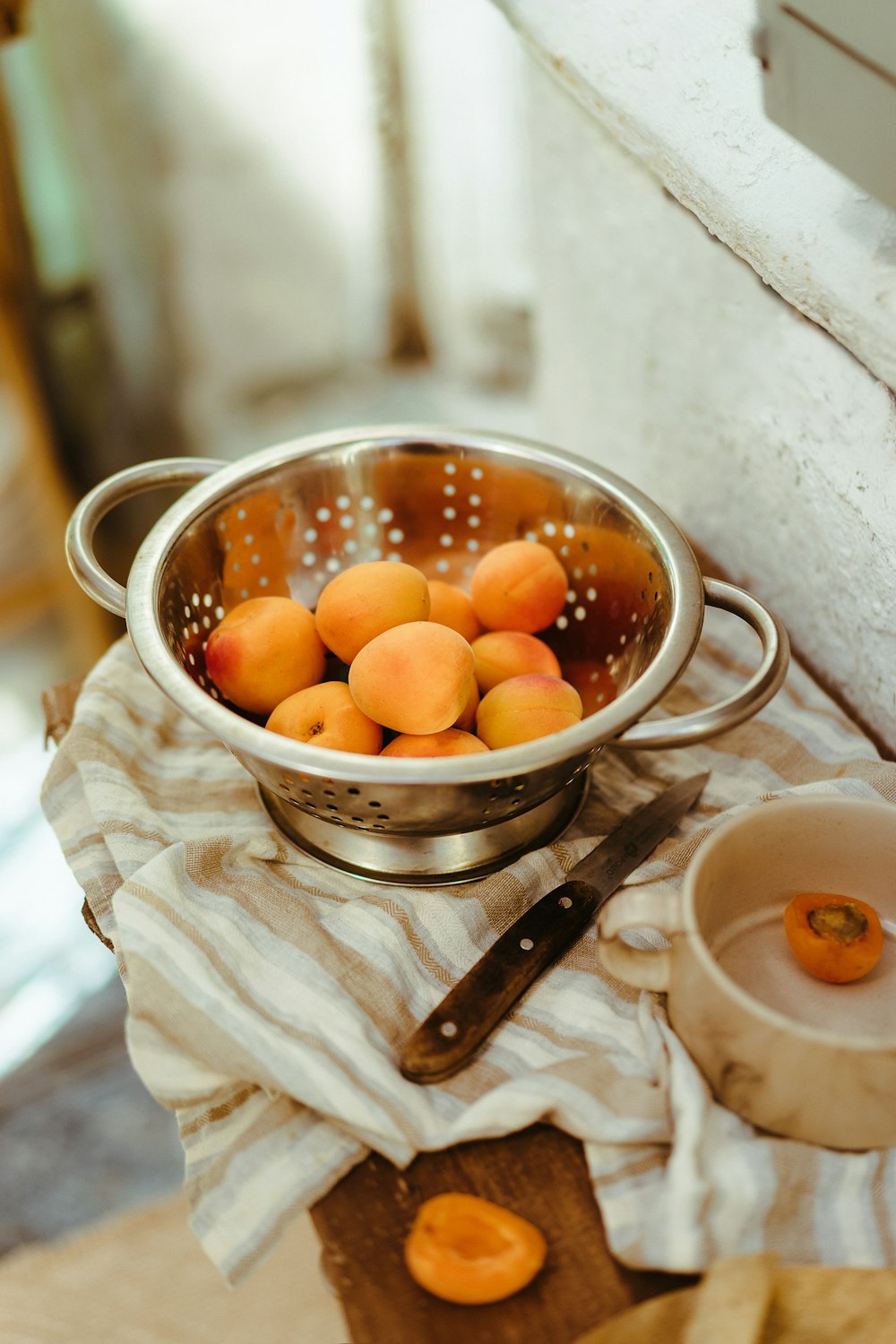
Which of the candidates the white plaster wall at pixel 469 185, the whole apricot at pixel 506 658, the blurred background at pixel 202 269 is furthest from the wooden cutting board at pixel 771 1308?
the white plaster wall at pixel 469 185

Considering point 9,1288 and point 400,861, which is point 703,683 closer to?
point 400,861

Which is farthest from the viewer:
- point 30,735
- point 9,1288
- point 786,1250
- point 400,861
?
point 30,735

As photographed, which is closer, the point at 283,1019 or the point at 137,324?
the point at 283,1019

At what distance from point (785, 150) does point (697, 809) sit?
1.26 ft

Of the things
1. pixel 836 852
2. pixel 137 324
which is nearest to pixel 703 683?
pixel 836 852

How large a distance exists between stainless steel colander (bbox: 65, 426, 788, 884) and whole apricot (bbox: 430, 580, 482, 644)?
0.07m

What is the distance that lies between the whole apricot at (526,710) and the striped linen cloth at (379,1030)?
0.07m

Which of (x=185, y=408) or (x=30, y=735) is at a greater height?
(x=185, y=408)

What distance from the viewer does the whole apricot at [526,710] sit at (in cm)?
63

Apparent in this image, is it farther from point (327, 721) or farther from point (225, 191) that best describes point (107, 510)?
point (225, 191)

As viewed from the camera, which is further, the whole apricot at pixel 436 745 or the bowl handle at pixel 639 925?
the whole apricot at pixel 436 745

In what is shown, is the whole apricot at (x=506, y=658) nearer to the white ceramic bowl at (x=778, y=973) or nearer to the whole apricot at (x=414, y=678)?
the whole apricot at (x=414, y=678)

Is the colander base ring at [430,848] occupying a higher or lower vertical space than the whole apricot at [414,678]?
lower

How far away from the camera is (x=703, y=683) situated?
79 cm
